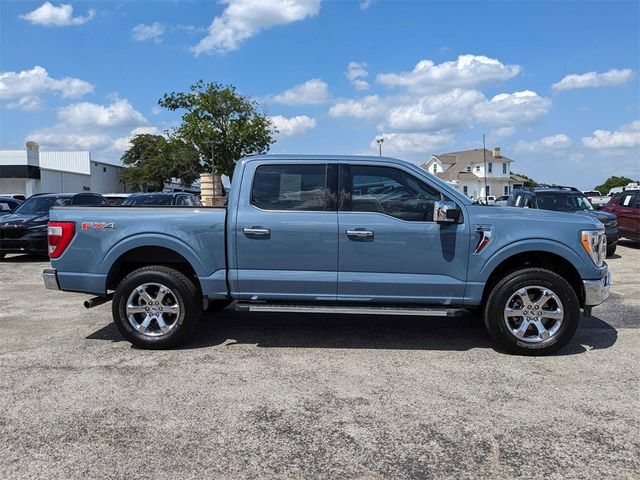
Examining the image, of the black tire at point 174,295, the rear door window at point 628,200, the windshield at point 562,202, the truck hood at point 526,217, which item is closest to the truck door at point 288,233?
the black tire at point 174,295

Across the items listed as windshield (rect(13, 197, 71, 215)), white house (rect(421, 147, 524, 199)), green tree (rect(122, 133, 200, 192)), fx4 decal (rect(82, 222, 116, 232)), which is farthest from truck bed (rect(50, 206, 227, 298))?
white house (rect(421, 147, 524, 199))

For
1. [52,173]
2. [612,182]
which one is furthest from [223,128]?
[612,182]

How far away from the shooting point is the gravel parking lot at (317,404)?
3326mm

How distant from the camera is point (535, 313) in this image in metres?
5.32

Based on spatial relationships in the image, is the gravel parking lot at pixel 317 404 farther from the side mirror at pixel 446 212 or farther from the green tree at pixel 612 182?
the green tree at pixel 612 182

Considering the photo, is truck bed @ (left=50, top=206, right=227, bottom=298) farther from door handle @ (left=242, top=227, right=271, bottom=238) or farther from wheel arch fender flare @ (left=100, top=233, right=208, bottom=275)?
door handle @ (left=242, top=227, right=271, bottom=238)

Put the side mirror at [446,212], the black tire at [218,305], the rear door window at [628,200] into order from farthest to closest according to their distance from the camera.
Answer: the rear door window at [628,200] → the black tire at [218,305] → the side mirror at [446,212]

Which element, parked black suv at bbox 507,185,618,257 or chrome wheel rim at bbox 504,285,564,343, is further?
parked black suv at bbox 507,185,618,257

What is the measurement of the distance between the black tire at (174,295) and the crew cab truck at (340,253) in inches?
0.5

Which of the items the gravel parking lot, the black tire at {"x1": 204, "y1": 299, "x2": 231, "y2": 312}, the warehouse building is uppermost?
the warehouse building

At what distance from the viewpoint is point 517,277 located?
5.28 m

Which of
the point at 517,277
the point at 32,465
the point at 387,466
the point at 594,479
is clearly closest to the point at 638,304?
the point at 517,277

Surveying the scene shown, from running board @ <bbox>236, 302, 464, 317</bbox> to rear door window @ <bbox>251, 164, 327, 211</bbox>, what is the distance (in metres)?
1.00

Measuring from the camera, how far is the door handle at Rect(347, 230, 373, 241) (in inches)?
208
